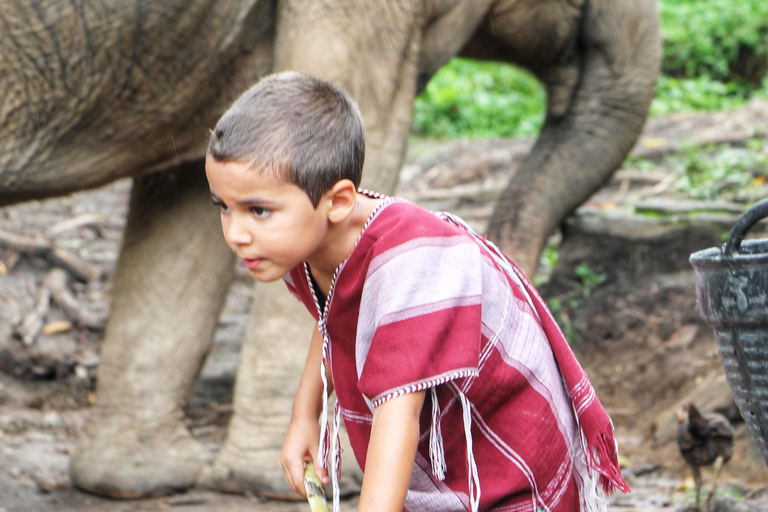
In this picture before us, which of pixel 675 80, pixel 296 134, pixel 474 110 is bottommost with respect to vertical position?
pixel 474 110

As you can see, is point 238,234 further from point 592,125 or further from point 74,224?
point 74,224

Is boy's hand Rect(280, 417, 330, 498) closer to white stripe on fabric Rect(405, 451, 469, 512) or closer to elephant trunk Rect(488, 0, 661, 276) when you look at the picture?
white stripe on fabric Rect(405, 451, 469, 512)

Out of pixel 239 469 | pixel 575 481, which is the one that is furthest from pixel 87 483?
pixel 575 481

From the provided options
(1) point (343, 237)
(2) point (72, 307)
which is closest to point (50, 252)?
(2) point (72, 307)

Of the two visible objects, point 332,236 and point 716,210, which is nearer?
point 332,236

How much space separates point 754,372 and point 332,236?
32.7 inches

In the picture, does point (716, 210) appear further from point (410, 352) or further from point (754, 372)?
point (410, 352)

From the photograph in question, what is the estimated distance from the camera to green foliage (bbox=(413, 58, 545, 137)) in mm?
9414

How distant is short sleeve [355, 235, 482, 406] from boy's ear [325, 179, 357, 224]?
0.30ft

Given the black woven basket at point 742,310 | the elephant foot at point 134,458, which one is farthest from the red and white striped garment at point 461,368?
the elephant foot at point 134,458

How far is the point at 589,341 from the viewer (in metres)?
4.10

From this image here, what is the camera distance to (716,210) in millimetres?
4363

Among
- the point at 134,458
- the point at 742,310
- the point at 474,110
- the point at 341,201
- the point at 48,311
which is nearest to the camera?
the point at 341,201

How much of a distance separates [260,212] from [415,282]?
253 millimetres
